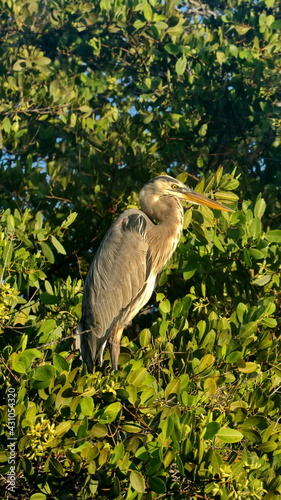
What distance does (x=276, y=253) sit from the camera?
450 cm

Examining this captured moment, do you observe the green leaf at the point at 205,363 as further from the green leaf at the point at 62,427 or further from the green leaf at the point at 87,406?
the green leaf at the point at 62,427

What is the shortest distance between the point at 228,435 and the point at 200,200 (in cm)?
213

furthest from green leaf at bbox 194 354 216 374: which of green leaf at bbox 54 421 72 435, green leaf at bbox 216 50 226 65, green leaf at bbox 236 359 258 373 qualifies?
green leaf at bbox 216 50 226 65

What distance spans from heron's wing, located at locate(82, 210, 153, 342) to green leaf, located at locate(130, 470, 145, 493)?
198 centimetres

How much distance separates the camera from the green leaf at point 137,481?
2916 millimetres

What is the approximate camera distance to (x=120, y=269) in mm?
5012

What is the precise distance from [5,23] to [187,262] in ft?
17.1

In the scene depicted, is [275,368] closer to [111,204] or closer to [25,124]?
[111,204]

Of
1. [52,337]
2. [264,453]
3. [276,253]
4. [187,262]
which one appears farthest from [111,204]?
[264,453]

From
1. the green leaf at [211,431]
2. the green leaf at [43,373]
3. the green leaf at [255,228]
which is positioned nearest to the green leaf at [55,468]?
the green leaf at [43,373]

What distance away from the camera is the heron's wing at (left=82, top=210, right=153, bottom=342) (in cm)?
495

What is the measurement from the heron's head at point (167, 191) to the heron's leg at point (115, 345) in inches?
42.2

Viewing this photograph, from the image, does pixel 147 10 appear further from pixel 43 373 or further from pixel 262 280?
pixel 43 373

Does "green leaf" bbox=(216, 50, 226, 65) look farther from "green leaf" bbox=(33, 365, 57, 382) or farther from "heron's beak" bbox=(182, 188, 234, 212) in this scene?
"green leaf" bbox=(33, 365, 57, 382)
